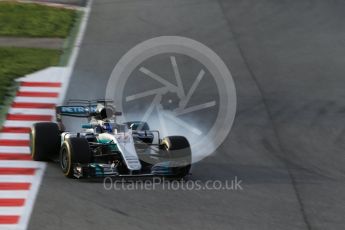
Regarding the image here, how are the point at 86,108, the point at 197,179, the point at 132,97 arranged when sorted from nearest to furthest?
the point at 197,179 < the point at 86,108 < the point at 132,97

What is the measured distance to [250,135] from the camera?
17.0 metres

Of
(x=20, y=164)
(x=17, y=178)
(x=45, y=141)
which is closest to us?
(x=17, y=178)

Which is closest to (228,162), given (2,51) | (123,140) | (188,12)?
(123,140)

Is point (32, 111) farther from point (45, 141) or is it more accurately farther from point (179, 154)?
point (179, 154)

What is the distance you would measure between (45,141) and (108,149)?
Answer: 1167mm

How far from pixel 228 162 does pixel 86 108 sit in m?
2.85

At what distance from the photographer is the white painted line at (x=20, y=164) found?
563 inches

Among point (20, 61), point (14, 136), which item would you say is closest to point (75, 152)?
point (14, 136)

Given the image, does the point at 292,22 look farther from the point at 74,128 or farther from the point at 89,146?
the point at 89,146

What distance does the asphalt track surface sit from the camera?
12336 mm

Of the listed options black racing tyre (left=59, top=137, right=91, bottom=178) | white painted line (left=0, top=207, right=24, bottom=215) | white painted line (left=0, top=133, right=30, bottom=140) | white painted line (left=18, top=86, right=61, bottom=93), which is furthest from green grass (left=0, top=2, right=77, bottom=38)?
white painted line (left=0, top=207, right=24, bottom=215)

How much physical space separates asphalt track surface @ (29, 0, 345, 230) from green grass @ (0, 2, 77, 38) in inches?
30.8

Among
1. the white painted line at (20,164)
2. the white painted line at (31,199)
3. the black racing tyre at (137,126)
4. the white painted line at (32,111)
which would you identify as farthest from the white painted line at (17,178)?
the white painted line at (32,111)

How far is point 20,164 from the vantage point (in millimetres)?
14406
